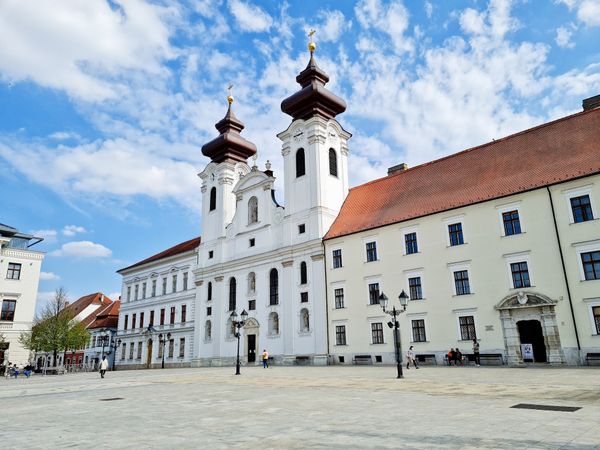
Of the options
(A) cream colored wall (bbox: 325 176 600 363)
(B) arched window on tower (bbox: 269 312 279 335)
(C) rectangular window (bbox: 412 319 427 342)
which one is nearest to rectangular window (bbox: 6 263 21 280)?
(B) arched window on tower (bbox: 269 312 279 335)

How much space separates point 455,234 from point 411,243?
10.3 feet

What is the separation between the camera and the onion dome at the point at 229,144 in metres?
50.2

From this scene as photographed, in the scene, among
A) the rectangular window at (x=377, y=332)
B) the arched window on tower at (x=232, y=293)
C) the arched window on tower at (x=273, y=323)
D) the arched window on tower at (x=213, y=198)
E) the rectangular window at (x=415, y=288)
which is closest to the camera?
the rectangular window at (x=415, y=288)

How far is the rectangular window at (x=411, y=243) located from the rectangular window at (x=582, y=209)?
9.51 metres

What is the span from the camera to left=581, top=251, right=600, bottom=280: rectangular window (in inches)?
940

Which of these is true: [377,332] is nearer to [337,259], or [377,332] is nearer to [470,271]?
[337,259]

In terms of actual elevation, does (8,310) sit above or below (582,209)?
below

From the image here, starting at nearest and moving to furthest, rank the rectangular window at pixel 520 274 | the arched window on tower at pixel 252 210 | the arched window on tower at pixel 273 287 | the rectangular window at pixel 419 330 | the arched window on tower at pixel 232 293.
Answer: the rectangular window at pixel 520 274, the rectangular window at pixel 419 330, the arched window on tower at pixel 273 287, the arched window on tower at pixel 232 293, the arched window on tower at pixel 252 210

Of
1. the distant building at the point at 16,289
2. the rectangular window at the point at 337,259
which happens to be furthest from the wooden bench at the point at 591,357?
the distant building at the point at 16,289

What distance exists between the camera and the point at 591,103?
3086 cm

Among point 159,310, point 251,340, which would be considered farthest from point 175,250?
point 251,340

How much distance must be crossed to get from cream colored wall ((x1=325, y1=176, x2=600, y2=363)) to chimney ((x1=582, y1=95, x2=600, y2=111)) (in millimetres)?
8757

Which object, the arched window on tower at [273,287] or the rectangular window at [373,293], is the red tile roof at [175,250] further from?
the rectangular window at [373,293]

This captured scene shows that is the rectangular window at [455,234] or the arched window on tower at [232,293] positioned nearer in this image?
the rectangular window at [455,234]
